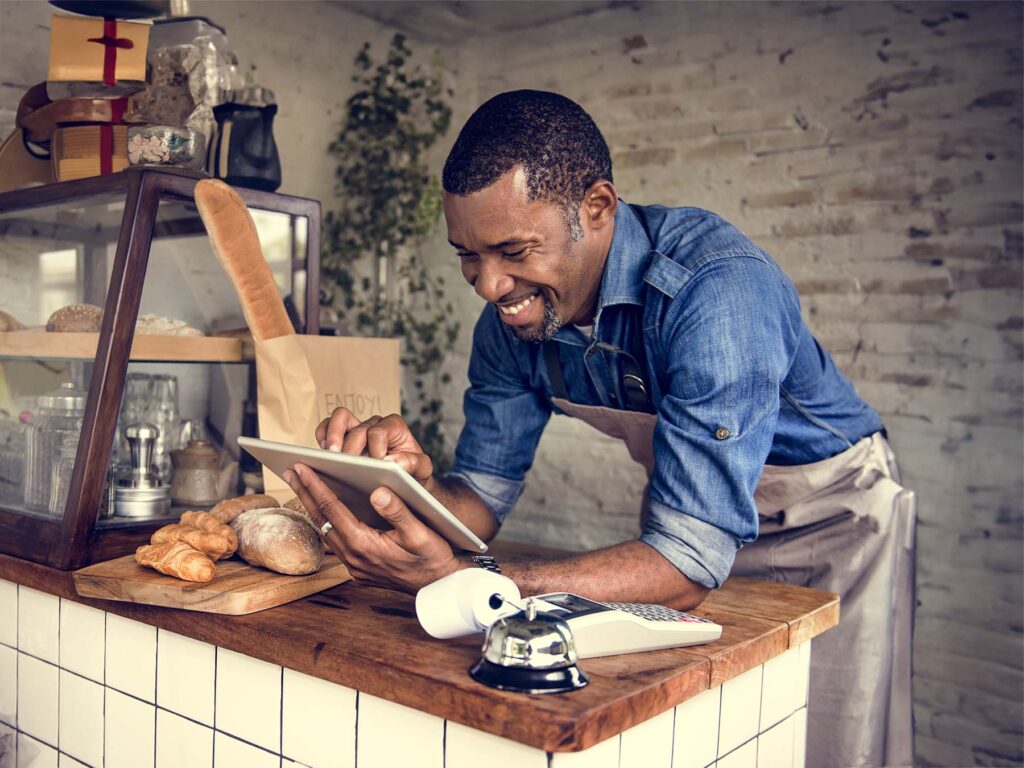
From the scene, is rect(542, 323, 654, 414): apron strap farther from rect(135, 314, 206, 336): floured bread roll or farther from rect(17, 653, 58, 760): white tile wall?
rect(17, 653, 58, 760): white tile wall

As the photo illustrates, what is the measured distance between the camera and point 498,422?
1875 mm

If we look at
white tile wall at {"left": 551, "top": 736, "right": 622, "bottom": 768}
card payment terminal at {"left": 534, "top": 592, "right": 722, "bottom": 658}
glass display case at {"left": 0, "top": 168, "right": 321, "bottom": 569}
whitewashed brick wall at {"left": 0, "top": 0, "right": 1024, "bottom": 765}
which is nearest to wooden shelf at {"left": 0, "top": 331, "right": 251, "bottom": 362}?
glass display case at {"left": 0, "top": 168, "right": 321, "bottom": 569}

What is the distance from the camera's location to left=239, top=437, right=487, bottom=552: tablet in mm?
1083

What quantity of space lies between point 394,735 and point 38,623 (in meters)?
0.81

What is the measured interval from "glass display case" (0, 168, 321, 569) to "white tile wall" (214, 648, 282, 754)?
1.18ft

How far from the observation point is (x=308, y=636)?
3.72 ft

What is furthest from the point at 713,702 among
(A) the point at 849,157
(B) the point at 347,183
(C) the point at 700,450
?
(B) the point at 347,183

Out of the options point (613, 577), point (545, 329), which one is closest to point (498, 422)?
point (545, 329)

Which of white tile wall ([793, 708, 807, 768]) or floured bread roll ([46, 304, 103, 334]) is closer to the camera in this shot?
white tile wall ([793, 708, 807, 768])

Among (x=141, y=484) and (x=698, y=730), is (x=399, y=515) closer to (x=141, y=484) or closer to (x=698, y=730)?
(x=698, y=730)

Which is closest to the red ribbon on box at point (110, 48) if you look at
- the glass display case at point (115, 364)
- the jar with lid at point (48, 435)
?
the glass display case at point (115, 364)

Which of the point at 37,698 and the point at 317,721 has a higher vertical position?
the point at 317,721

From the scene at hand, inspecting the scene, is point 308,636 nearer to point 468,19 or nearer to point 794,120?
point 794,120

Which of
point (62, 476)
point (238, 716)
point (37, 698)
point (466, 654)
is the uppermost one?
point (62, 476)
